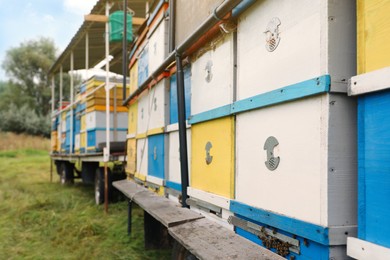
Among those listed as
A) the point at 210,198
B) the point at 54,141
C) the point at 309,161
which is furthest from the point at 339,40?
the point at 54,141

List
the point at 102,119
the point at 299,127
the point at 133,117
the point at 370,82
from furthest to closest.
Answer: the point at 102,119 < the point at 133,117 < the point at 299,127 < the point at 370,82

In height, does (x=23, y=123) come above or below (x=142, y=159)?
above

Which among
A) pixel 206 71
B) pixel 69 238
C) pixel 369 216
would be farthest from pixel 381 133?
pixel 69 238

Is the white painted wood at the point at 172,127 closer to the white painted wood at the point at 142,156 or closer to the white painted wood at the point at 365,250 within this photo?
the white painted wood at the point at 142,156

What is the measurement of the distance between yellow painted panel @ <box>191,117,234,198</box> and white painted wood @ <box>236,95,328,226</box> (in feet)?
0.49

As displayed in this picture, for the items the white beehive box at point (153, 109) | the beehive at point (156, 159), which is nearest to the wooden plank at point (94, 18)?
the white beehive box at point (153, 109)

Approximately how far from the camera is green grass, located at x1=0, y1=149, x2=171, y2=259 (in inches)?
191

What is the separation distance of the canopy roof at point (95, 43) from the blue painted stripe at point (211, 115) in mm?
4924

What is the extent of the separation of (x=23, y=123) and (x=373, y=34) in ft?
111

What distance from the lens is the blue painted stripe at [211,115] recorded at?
8.17 ft

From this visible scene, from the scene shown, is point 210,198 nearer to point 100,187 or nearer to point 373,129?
point 373,129

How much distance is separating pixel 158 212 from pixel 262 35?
1.84 m

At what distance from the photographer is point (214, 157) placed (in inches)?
107

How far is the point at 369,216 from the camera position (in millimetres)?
1414
